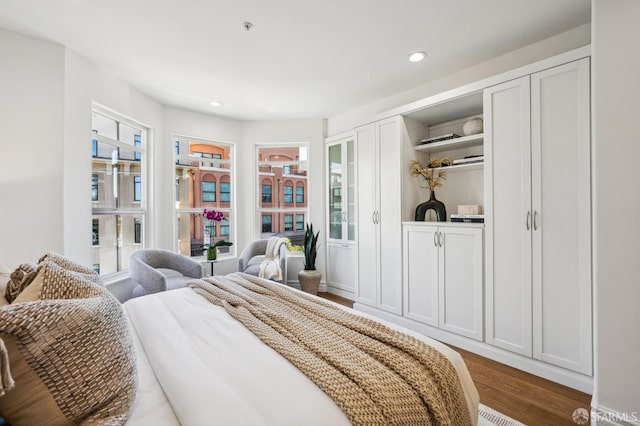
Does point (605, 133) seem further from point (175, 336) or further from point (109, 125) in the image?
point (109, 125)

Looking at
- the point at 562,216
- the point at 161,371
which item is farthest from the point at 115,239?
the point at 562,216

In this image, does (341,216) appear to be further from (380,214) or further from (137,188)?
(137,188)

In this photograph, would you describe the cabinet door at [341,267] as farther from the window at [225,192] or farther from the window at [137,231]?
the window at [137,231]

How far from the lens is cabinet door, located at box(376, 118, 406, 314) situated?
3.11m

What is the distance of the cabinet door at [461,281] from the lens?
98.2 inches

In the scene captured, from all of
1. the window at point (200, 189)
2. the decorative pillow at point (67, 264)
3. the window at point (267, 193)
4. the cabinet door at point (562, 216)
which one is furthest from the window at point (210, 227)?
the cabinet door at point (562, 216)

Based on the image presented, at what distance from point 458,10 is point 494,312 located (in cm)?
236

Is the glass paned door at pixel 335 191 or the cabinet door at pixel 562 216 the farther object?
the glass paned door at pixel 335 191

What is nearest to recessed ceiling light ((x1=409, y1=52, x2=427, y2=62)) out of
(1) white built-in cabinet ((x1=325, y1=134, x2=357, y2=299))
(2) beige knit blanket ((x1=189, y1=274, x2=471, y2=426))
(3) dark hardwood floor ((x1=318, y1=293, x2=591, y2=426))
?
(1) white built-in cabinet ((x1=325, y1=134, x2=357, y2=299))

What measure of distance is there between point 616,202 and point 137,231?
445 centimetres

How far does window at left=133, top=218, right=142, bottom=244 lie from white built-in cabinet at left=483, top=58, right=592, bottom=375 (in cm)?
391

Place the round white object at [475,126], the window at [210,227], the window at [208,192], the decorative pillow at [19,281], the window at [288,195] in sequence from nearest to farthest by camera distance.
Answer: the decorative pillow at [19,281], the round white object at [475,126], the window at [210,227], the window at [208,192], the window at [288,195]

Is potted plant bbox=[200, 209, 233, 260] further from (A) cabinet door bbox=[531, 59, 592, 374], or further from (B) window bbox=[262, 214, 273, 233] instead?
(A) cabinet door bbox=[531, 59, 592, 374]

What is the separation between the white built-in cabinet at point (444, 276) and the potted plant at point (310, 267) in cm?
139
